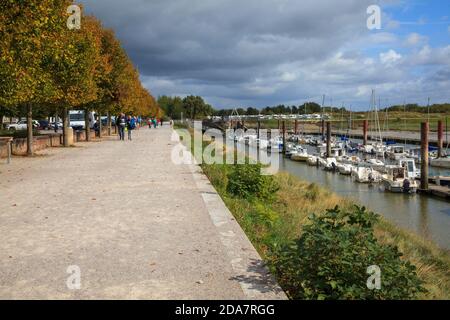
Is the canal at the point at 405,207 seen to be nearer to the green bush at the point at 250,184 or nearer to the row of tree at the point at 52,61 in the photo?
the green bush at the point at 250,184

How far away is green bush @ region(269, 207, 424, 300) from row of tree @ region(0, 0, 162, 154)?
1186cm

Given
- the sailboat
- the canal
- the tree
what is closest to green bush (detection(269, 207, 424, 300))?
the tree

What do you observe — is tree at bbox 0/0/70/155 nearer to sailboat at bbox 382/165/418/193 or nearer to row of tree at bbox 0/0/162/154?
row of tree at bbox 0/0/162/154

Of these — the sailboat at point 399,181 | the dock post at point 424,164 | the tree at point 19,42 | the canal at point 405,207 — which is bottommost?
the canal at point 405,207

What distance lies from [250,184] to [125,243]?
6232mm

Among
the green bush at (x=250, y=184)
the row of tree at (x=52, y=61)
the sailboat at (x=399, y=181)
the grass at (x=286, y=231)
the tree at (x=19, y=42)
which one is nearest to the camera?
the grass at (x=286, y=231)

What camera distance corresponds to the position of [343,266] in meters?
4.96

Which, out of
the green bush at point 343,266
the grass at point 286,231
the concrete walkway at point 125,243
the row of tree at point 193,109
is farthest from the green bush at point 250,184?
the row of tree at point 193,109

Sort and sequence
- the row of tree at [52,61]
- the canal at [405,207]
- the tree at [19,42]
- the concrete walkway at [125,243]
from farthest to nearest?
the canal at [405,207] → the row of tree at [52,61] → the tree at [19,42] → the concrete walkway at [125,243]

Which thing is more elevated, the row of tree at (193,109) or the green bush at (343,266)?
the row of tree at (193,109)

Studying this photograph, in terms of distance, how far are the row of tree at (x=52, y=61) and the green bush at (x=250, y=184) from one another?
7418 mm

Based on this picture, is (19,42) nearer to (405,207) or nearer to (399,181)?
(405,207)

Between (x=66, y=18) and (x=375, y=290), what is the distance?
20.0 meters

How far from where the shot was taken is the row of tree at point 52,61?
14.7m
